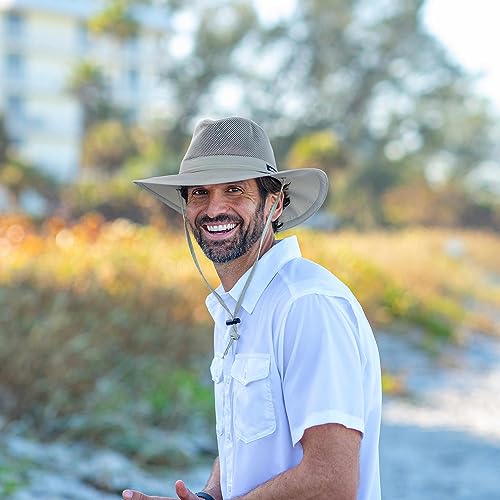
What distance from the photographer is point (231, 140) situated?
2248 millimetres

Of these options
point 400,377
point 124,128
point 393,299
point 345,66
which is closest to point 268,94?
point 345,66

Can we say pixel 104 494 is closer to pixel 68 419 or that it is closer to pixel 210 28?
pixel 68 419

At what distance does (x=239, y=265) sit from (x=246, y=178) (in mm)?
214

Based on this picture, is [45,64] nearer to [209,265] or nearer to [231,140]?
[209,265]

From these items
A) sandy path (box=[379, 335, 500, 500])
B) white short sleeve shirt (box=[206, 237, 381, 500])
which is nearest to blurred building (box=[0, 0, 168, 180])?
sandy path (box=[379, 335, 500, 500])

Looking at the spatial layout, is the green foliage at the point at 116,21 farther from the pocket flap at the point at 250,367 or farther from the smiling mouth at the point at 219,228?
the pocket flap at the point at 250,367

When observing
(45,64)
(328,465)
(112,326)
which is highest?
(45,64)

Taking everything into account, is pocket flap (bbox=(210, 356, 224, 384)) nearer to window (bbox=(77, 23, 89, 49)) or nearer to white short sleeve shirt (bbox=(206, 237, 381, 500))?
white short sleeve shirt (bbox=(206, 237, 381, 500))

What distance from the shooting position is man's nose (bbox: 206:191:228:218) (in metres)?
2.26

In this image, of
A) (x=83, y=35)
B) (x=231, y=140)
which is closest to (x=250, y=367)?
(x=231, y=140)

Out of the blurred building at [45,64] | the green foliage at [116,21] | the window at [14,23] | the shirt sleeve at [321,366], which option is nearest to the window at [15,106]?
the blurred building at [45,64]

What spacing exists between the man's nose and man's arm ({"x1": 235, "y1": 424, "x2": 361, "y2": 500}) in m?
0.57

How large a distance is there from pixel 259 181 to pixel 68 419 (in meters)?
4.44

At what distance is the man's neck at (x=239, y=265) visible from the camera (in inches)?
89.6
